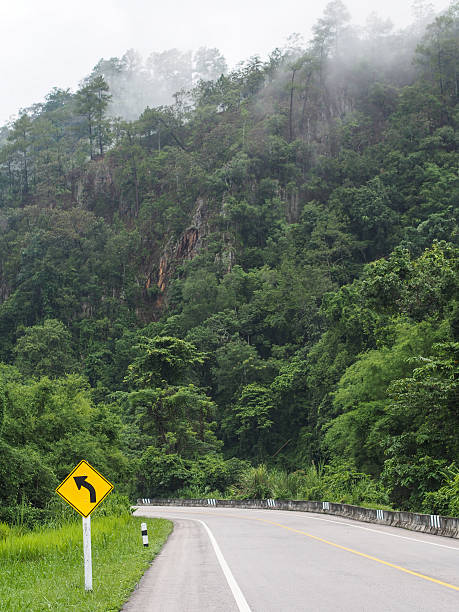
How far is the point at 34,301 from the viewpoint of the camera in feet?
282

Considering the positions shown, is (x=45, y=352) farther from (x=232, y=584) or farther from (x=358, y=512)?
(x=232, y=584)

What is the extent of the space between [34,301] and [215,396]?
30.5 m

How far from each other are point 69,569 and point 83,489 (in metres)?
3.31

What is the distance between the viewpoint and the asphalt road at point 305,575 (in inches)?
314

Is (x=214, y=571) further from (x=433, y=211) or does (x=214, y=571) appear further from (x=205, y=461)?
(x=433, y=211)

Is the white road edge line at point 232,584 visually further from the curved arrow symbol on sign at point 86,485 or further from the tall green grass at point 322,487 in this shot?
the tall green grass at point 322,487

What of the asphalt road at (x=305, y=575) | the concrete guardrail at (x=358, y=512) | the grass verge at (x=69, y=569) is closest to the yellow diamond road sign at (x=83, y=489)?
the grass verge at (x=69, y=569)

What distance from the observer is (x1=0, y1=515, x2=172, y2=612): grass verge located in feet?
28.1

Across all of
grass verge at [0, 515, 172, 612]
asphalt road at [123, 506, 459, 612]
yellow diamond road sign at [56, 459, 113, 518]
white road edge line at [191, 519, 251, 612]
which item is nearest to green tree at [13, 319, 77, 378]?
grass verge at [0, 515, 172, 612]

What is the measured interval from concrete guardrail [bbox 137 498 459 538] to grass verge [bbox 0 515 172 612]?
24.8 ft

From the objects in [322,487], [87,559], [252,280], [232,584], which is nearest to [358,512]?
[322,487]

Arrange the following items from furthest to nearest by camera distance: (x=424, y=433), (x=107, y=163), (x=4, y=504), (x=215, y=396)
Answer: (x=107, y=163)
(x=215, y=396)
(x=424, y=433)
(x=4, y=504)

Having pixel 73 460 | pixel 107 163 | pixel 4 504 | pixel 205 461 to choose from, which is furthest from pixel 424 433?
pixel 107 163

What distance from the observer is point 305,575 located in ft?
33.9
